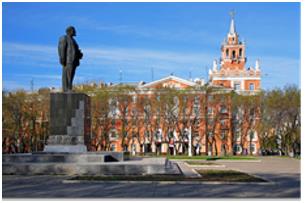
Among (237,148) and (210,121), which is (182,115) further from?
(237,148)

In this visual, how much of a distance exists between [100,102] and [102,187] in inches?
1577

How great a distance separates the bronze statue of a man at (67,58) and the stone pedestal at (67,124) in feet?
2.00

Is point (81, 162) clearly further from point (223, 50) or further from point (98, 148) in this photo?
point (223, 50)

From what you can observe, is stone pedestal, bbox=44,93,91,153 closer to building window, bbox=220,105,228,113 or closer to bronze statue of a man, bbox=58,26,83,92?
bronze statue of a man, bbox=58,26,83,92

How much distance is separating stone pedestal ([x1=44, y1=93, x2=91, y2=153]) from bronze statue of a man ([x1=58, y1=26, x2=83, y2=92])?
608mm

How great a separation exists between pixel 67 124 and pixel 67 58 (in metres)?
2.95

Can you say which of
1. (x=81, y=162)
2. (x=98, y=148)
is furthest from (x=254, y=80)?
(x=81, y=162)

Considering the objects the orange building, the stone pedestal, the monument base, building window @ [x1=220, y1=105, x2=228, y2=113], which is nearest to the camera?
the monument base

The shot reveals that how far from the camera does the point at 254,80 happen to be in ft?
249

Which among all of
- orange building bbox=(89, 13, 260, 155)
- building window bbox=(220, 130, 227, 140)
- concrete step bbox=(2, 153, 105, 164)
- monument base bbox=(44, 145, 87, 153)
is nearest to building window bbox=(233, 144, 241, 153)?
building window bbox=(220, 130, 227, 140)

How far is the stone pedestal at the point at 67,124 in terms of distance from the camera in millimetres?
20562

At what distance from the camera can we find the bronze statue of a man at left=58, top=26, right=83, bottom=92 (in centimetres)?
2119

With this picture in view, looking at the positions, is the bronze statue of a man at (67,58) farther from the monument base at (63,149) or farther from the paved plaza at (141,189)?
the paved plaza at (141,189)

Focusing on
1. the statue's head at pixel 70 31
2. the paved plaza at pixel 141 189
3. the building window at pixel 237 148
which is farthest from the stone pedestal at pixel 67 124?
the building window at pixel 237 148
